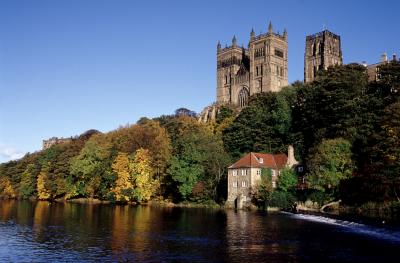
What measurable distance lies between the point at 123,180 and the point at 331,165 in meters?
37.9

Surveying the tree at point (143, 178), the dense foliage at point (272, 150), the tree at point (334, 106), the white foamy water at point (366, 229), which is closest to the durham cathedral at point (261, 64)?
the dense foliage at point (272, 150)

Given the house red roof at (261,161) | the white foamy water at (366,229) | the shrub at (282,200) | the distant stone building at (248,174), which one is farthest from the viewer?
the house red roof at (261,161)

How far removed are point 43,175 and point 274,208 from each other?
65029 mm

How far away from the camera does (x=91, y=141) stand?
99.4m

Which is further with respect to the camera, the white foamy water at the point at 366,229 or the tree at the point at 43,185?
the tree at the point at 43,185

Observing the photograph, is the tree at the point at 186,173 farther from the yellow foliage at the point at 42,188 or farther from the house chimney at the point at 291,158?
the yellow foliage at the point at 42,188

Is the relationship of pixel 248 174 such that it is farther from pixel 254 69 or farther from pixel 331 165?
pixel 254 69

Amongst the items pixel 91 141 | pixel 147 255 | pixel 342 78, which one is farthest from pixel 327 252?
pixel 91 141

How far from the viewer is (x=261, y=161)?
7150 centimetres

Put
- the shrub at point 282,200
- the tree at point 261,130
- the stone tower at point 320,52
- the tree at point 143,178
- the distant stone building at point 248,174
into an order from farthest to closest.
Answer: the stone tower at point 320,52
the tree at point 261,130
the tree at point 143,178
the distant stone building at point 248,174
the shrub at point 282,200

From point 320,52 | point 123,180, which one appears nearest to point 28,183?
point 123,180

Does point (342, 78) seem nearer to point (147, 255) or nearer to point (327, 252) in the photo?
point (327, 252)

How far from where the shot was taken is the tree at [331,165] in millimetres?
60094

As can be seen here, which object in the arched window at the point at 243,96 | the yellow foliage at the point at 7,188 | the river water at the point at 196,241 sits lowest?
the river water at the point at 196,241
